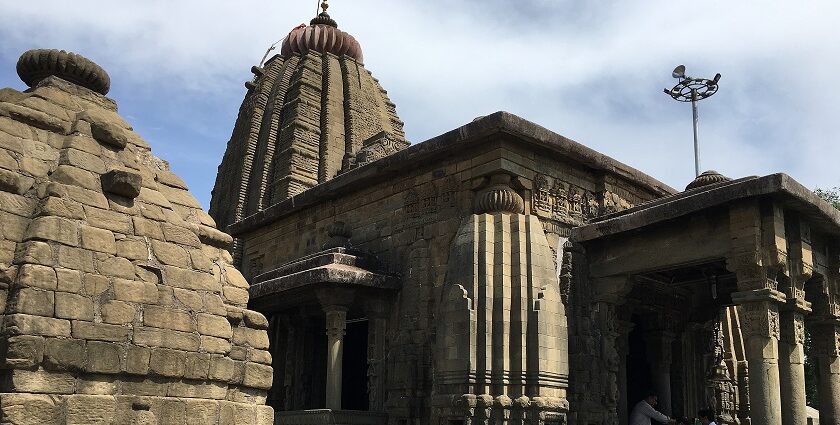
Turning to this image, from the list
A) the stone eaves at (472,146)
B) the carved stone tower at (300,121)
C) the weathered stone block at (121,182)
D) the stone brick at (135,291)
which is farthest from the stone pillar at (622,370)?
→ the carved stone tower at (300,121)

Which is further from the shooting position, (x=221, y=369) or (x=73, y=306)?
(x=221, y=369)

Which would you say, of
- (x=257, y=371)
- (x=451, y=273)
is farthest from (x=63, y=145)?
(x=451, y=273)

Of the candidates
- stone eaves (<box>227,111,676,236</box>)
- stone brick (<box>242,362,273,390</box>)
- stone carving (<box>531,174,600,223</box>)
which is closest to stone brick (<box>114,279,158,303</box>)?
stone brick (<box>242,362,273,390</box>)

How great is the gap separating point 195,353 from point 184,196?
1.49 meters

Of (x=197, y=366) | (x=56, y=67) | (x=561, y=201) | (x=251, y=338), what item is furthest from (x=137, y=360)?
(x=561, y=201)

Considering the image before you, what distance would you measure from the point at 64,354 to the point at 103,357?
275 millimetres

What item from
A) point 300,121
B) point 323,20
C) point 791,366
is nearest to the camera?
point 791,366

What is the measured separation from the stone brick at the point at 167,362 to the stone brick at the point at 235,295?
34.3 inches

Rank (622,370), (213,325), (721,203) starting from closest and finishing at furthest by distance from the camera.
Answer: (213,325) → (721,203) → (622,370)

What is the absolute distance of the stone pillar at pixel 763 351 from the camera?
996cm

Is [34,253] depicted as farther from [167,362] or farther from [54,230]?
[167,362]

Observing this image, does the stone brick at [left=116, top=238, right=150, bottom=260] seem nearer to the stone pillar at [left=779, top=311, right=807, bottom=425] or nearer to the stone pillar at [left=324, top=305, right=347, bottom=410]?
the stone pillar at [left=324, top=305, right=347, bottom=410]

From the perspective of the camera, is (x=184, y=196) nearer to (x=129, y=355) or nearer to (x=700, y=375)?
(x=129, y=355)

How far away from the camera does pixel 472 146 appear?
1221 cm
